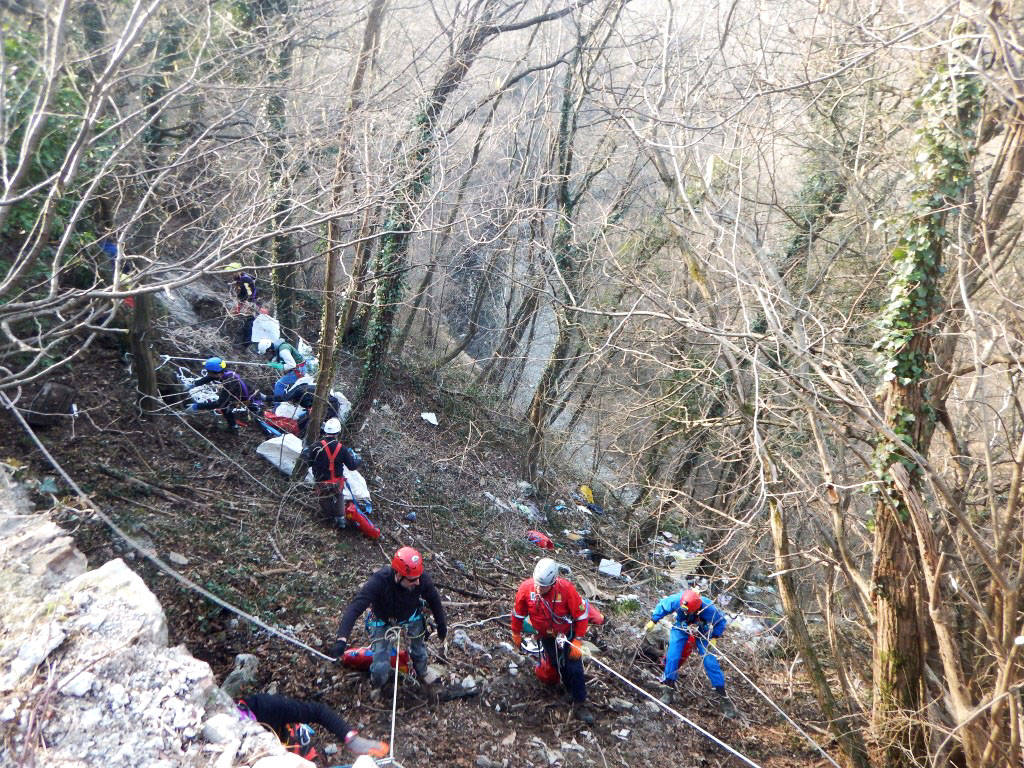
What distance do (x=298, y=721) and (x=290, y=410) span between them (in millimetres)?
5527

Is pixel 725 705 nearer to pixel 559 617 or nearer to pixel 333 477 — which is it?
pixel 559 617

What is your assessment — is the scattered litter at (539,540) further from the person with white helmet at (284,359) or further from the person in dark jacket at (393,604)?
the person in dark jacket at (393,604)

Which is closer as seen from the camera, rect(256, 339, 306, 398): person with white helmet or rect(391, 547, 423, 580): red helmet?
rect(391, 547, 423, 580): red helmet

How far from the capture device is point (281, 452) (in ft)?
28.6

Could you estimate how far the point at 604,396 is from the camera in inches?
521

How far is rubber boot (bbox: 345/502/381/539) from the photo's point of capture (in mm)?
8156

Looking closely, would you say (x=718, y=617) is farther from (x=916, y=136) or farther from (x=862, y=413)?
(x=916, y=136)

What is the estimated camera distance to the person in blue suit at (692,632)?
6.32 metres

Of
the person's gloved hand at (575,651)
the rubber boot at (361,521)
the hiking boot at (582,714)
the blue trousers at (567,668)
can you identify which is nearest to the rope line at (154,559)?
the blue trousers at (567,668)

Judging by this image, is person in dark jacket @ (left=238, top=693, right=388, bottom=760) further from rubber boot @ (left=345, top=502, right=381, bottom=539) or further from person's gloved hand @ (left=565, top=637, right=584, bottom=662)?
rubber boot @ (left=345, top=502, right=381, bottom=539)

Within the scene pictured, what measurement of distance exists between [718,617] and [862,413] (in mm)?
2752

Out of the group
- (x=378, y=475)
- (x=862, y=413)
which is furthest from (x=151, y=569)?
(x=862, y=413)

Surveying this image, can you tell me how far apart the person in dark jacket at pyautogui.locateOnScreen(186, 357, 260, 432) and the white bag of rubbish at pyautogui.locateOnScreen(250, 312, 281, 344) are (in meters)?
2.24

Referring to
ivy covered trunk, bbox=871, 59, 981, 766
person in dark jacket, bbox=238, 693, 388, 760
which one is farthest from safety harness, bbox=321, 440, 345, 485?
ivy covered trunk, bbox=871, 59, 981, 766
